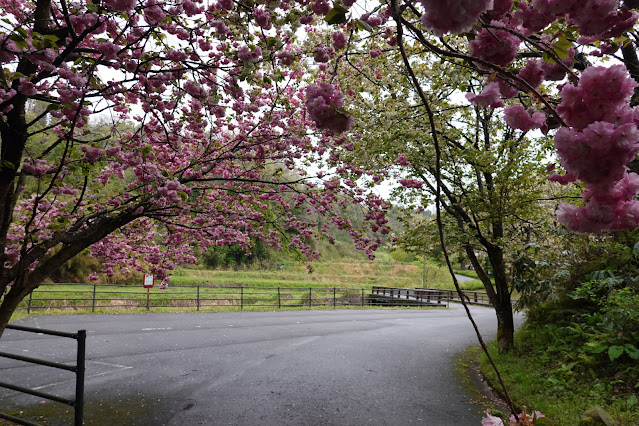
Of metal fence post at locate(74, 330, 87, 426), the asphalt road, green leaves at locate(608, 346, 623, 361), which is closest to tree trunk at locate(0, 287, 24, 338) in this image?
metal fence post at locate(74, 330, 87, 426)

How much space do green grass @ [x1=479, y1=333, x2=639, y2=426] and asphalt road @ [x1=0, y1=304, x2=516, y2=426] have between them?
2.39 ft

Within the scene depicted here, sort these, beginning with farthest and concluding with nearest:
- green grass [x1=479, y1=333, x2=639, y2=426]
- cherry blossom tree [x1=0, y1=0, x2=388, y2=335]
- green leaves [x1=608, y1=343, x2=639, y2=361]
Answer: green leaves [x1=608, y1=343, x2=639, y2=361] → green grass [x1=479, y1=333, x2=639, y2=426] → cherry blossom tree [x1=0, y1=0, x2=388, y2=335]

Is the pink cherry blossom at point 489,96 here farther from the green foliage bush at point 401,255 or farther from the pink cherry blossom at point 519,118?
the green foliage bush at point 401,255

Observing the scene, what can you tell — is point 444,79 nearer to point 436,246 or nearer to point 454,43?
point 454,43

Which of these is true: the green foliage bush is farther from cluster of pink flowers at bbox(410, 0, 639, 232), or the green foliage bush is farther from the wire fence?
cluster of pink flowers at bbox(410, 0, 639, 232)

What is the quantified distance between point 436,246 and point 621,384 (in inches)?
146

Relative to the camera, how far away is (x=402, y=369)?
24.5 ft

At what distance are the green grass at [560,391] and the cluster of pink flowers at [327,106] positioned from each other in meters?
4.13

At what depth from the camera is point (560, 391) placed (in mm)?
5465

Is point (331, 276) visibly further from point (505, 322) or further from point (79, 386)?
point (79, 386)

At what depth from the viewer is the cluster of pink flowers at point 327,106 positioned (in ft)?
5.32

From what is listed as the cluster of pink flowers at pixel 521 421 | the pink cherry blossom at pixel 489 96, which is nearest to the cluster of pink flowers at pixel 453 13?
the pink cherry blossom at pixel 489 96

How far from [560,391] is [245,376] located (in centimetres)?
479

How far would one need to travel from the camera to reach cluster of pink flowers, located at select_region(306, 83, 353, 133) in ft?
5.32
